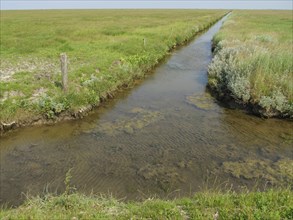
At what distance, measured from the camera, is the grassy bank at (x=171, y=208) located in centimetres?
597

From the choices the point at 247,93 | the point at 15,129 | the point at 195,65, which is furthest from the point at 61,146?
the point at 195,65

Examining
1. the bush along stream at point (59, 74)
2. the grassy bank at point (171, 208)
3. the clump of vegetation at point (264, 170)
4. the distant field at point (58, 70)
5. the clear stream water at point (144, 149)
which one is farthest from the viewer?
the distant field at point (58, 70)

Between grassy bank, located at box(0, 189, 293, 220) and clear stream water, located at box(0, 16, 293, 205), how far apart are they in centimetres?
199

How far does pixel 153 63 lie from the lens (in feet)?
84.7

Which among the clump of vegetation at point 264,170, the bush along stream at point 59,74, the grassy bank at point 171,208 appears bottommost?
the clump of vegetation at point 264,170

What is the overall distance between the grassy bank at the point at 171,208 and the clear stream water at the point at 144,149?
1995 millimetres

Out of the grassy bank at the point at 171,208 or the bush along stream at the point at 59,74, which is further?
the bush along stream at the point at 59,74

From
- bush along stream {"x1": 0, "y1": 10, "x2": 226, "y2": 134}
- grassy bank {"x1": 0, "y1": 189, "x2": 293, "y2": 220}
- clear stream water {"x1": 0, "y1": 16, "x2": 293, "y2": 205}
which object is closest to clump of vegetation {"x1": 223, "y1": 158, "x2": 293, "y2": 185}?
clear stream water {"x1": 0, "y1": 16, "x2": 293, "y2": 205}

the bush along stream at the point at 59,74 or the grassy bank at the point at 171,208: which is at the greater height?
the bush along stream at the point at 59,74

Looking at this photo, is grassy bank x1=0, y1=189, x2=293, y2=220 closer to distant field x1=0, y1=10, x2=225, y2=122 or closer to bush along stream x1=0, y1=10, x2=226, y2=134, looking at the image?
bush along stream x1=0, y1=10, x2=226, y2=134

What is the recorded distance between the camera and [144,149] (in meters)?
11.7

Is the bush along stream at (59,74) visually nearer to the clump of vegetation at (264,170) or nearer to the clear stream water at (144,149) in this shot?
the clear stream water at (144,149)

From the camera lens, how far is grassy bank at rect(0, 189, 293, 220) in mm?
5973

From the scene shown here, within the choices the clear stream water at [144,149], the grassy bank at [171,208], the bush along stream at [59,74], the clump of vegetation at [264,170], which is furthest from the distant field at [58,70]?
the clump of vegetation at [264,170]
